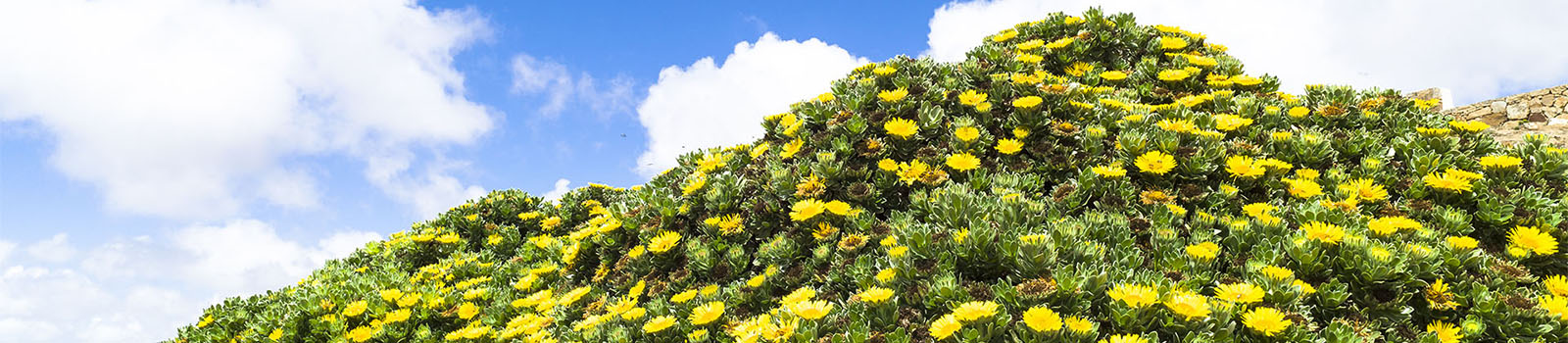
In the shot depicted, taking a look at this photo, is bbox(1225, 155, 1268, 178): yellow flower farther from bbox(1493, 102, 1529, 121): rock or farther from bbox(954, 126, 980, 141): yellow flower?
bbox(1493, 102, 1529, 121): rock

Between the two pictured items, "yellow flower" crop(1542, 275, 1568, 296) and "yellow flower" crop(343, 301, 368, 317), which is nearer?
"yellow flower" crop(1542, 275, 1568, 296)

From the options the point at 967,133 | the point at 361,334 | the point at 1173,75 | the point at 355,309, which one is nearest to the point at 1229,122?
the point at 1173,75

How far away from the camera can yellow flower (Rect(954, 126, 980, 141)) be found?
4371mm

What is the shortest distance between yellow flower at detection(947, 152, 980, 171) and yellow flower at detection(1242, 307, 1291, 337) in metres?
1.54

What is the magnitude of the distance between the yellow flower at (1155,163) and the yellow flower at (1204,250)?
27.4 inches

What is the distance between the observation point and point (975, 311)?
9.43 ft

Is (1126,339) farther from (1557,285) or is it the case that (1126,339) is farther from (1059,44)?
(1059,44)

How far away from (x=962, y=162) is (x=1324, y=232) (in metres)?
1.58

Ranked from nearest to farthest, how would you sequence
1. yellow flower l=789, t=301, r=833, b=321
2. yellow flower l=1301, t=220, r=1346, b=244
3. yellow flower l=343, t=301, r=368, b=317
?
yellow flower l=789, t=301, r=833, b=321 < yellow flower l=1301, t=220, r=1346, b=244 < yellow flower l=343, t=301, r=368, b=317

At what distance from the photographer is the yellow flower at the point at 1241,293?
9.82 feet

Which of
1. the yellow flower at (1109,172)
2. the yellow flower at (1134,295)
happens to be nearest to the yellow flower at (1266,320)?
the yellow flower at (1134,295)

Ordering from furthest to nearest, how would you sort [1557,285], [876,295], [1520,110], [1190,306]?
[1520,110] → [1557,285] → [876,295] → [1190,306]

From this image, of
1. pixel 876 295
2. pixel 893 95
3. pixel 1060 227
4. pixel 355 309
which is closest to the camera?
pixel 876 295

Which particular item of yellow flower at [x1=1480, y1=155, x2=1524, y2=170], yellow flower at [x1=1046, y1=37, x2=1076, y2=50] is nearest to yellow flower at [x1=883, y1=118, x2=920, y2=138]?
yellow flower at [x1=1046, y1=37, x2=1076, y2=50]
